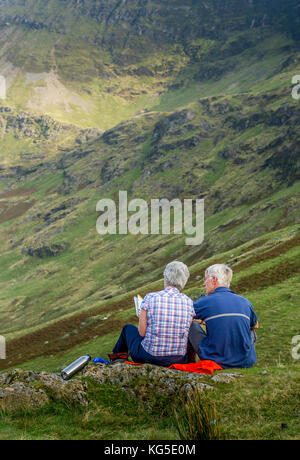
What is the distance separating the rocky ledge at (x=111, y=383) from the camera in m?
9.29

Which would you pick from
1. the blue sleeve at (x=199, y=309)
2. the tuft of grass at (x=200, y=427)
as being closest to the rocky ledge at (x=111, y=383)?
the blue sleeve at (x=199, y=309)

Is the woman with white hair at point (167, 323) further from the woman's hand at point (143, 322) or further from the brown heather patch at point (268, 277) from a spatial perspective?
the brown heather patch at point (268, 277)

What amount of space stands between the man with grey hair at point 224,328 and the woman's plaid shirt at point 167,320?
371 mm

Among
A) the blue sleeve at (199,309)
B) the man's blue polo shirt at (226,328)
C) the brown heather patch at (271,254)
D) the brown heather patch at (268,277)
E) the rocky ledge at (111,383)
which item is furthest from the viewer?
the brown heather patch at (271,254)

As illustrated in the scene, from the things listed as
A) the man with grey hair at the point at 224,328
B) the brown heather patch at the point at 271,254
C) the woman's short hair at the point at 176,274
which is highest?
the brown heather patch at the point at 271,254

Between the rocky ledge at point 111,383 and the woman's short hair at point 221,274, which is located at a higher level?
the woman's short hair at point 221,274

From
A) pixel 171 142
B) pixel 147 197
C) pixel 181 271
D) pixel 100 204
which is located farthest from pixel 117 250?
pixel 181 271

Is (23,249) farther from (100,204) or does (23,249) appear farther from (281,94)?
(281,94)

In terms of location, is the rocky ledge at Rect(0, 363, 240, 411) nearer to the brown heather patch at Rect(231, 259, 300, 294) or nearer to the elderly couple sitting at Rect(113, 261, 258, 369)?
the elderly couple sitting at Rect(113, 261, 258, 369)

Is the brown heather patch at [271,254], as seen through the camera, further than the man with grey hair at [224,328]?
Answer: Yes

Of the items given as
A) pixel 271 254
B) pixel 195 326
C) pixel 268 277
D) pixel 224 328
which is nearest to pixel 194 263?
pixel 271 254

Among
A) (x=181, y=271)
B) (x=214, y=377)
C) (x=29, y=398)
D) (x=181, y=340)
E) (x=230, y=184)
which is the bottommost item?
(x=29, y=398)

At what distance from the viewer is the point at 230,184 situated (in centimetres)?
13488
